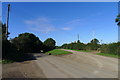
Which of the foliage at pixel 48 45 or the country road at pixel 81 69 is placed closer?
the country road at pixel 81 69

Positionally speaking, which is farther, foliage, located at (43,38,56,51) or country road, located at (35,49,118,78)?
foliage, located at (43,38,56,51)

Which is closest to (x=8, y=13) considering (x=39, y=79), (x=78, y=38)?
(x=39, y=79)

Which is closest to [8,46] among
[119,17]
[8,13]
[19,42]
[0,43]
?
[0,43]

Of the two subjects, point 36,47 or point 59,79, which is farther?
point 36,47

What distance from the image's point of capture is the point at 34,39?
243 ft

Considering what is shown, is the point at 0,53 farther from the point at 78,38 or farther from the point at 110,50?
the point at 78,38

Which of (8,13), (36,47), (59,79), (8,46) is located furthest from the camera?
(36,47)

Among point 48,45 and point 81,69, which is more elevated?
point 48,45

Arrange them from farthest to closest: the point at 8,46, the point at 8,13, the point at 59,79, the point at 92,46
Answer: the point at 92,46 < the point at 8,13 < the point at 8,46 < the point at 59,79

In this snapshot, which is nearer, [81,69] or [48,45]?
[81,69]

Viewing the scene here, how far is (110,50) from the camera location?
23.9m

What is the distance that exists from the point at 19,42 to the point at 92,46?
2795 cm

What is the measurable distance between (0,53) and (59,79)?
1288cm

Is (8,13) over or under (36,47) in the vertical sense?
over
